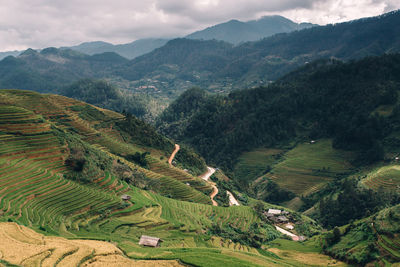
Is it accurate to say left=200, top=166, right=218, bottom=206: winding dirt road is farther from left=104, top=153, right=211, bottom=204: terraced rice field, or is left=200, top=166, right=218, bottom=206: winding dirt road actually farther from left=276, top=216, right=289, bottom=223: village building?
left=276, top=216, right=289, bottom=223: village building

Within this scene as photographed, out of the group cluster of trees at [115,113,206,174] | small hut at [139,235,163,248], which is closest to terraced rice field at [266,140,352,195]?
cluster of trees at [115,113,206,174]

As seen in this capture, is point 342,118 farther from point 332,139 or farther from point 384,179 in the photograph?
point 384,179

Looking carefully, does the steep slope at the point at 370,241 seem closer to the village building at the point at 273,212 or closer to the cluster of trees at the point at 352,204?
the village building at the point at 273,212

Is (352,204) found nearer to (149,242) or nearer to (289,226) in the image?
(289,226)

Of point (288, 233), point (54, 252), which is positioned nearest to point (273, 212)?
point (288, 233)

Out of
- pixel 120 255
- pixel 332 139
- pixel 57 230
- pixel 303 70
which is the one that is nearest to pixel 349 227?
pixel 120 255
